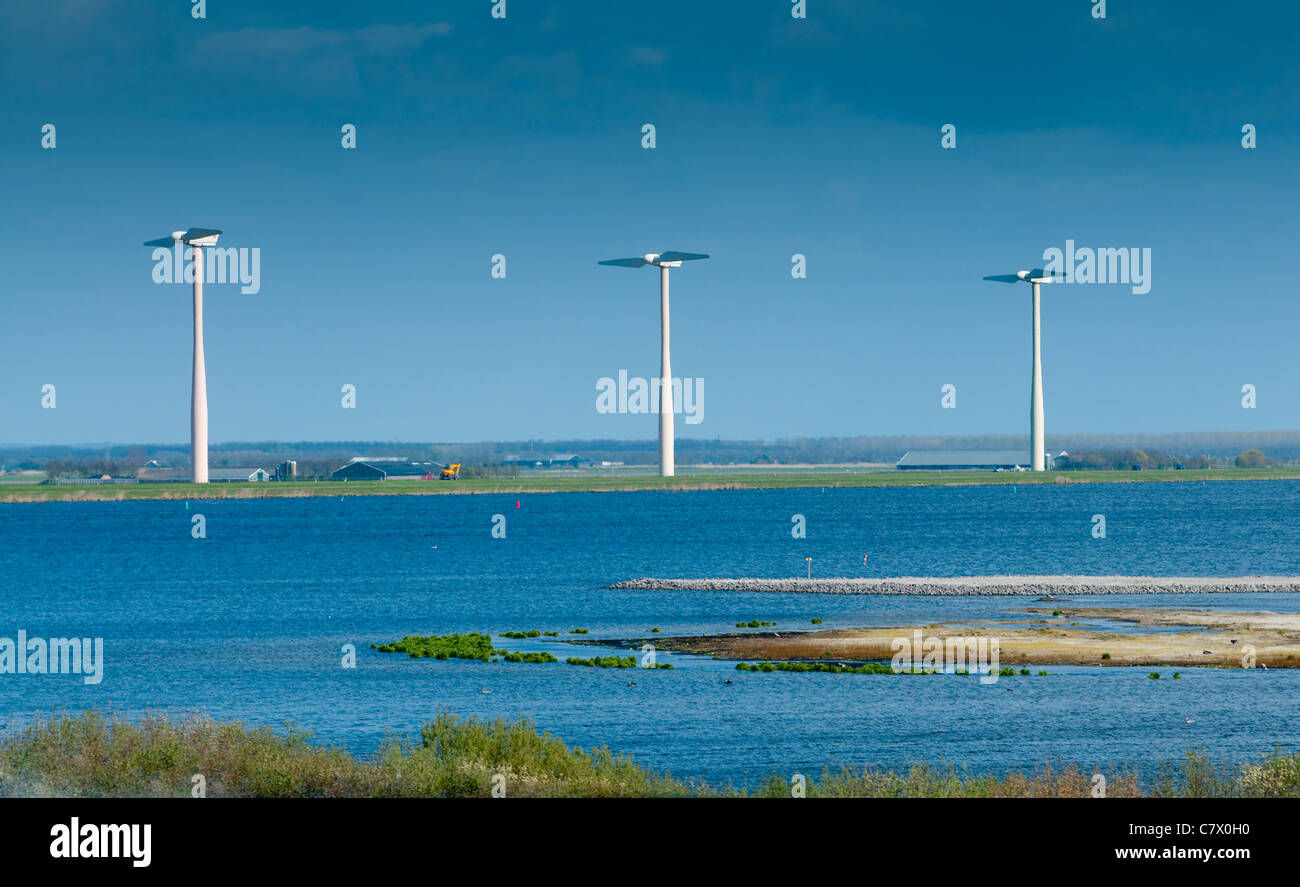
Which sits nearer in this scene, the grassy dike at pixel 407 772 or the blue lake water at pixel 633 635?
the grassy dike at pixel 407 772

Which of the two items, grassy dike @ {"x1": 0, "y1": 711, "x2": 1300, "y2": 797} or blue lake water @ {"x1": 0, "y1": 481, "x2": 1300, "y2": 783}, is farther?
blue lake water @ {"x1": 0, "y1": 481, "x2": 1300, "y2": 783}

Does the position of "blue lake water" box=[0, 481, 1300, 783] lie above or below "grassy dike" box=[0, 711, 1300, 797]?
below

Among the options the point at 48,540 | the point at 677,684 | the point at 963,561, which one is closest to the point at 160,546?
the point at 48,540

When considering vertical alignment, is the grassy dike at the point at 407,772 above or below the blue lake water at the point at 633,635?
above
